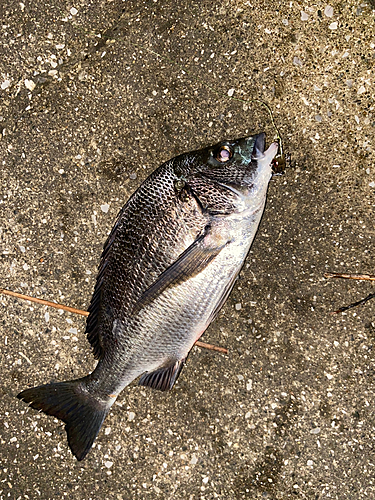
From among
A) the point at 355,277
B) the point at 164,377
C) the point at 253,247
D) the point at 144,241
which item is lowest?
the point at 355,277

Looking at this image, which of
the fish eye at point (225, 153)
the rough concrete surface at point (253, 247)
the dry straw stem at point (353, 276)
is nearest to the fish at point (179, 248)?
the fish eye at point (225, 153)

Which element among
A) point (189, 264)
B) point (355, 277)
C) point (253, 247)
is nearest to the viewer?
point (189, 264)

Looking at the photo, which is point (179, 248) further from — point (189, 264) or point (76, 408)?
point (76, 408)

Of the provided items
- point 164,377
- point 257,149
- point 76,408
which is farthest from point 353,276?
point 76,408

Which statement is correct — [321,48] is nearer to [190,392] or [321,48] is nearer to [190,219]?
[190,219]

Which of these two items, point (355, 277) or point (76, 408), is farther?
Result: point (355, 277)

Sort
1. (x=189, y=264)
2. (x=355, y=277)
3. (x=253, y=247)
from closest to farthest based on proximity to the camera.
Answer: (x=189, y=264) < (x=355, y=277) < (x=253, y=247)

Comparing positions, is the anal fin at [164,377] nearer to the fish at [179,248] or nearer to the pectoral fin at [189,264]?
the fish at [179,248]
